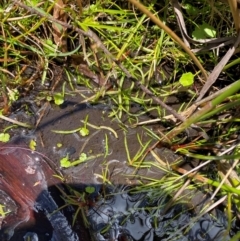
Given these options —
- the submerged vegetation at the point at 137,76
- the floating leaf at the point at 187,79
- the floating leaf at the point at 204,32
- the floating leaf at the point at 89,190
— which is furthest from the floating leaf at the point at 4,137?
the floating leaf at the point at 204,32

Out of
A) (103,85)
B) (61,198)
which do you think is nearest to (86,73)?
(103,85)

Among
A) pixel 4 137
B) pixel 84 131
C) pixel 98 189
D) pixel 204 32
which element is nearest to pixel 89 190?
pixel 98 189

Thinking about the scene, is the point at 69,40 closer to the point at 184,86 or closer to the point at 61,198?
the point at 184,86

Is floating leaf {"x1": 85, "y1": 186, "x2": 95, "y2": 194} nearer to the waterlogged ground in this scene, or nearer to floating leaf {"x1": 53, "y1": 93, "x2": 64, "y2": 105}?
the waterlogged ground

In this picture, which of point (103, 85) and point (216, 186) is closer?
point (216, 186)

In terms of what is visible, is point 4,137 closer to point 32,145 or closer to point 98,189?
point 32,145

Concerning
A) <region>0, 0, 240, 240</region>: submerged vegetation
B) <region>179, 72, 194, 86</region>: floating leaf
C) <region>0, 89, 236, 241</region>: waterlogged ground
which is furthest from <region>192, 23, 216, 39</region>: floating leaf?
<region>0, 89, 236, 241</region>: waterlogged ground

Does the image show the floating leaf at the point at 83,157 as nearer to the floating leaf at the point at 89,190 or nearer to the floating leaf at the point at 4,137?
the floating leaf at the point at 89,190
